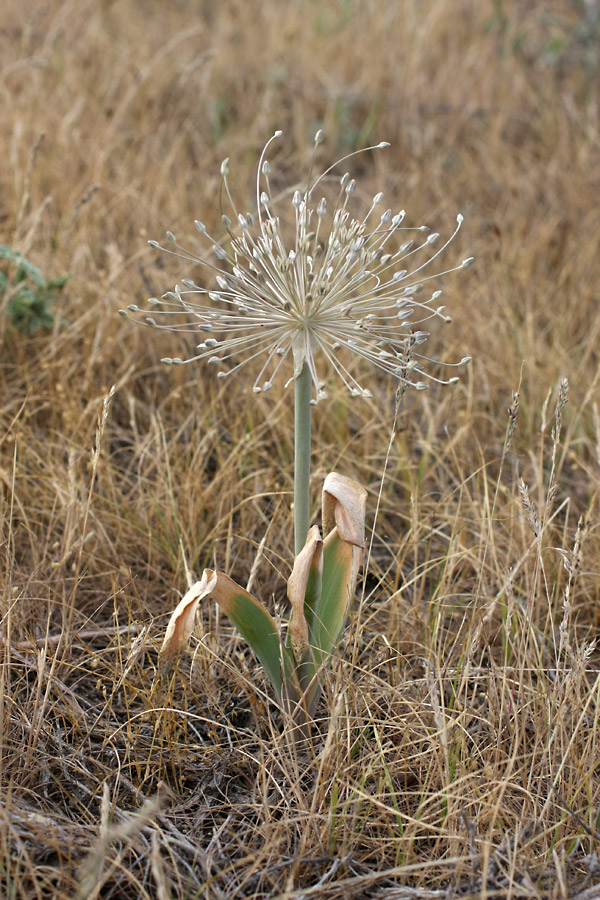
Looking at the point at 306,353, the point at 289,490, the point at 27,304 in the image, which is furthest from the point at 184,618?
the point at 27,304

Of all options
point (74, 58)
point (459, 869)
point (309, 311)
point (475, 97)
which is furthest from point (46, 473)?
point (475, 97)

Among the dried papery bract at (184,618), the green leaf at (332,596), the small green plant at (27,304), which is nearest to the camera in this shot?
the dried papery bract at (184,618)

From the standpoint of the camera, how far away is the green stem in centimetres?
153

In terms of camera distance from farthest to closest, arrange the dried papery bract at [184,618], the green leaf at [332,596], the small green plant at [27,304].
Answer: the small green plant at [27,304], the green leaf at [332,596], the dried papery bract at [184,618]

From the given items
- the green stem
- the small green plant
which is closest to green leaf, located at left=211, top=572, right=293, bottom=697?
the green stem

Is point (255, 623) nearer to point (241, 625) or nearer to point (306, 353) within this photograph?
point (241, 625)

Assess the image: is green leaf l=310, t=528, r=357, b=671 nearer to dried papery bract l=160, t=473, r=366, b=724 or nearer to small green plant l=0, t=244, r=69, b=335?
dried papery bract l=160, t=473, r=366, b=724

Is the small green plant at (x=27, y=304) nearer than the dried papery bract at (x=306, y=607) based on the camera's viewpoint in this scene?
No

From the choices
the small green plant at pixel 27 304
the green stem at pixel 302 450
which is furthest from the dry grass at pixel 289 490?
the green stem at pixel 302 450

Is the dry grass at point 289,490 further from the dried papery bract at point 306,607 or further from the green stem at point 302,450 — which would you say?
the green stem at point 302,450

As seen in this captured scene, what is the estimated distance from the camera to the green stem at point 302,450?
5.03 ft

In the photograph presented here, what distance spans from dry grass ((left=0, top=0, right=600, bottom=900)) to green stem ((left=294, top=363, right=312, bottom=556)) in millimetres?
260

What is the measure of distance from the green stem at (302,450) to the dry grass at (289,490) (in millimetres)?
260

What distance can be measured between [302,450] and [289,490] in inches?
31.3
